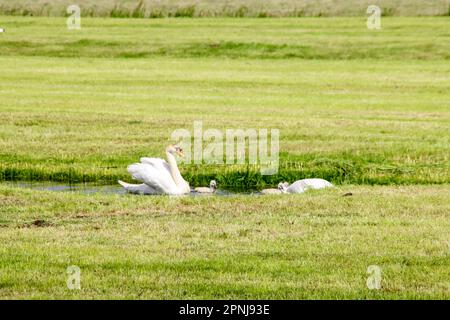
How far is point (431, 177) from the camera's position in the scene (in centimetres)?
1800

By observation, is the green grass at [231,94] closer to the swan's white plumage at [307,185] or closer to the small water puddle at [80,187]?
the small water puddle at [80,187]

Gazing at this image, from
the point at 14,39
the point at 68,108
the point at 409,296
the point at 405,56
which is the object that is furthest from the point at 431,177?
the point at 14,39

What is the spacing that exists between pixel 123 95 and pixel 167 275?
68.6 ft

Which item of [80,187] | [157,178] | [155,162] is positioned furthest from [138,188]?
[80,187]

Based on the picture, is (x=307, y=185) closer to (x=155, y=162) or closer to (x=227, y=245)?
(x=155, y=162)

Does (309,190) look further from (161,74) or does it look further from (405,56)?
(405,56)

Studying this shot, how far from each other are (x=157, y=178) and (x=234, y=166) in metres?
3.14

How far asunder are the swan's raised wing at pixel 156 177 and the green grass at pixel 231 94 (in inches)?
85.6

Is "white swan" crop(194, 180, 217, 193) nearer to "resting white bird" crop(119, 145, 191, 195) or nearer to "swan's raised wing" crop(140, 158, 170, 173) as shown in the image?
"resting white bird" crop(119, 145, 191, 195)

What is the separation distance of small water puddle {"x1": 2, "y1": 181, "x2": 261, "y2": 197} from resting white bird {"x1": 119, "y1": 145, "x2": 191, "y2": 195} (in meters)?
0.33

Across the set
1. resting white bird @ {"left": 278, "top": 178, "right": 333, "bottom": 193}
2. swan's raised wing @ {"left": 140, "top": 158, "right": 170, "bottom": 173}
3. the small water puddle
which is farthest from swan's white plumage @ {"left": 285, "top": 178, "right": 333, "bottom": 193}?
swan's raised wing @ {"left": 140, "top": 158, "right": 170, "bottom": 173}

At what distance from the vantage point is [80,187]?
1789 centimetres

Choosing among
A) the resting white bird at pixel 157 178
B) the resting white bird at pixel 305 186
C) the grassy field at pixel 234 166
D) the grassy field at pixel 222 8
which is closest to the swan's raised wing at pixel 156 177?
the resting white bird at pixel 157 178

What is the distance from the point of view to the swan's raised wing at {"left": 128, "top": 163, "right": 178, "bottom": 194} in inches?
640
